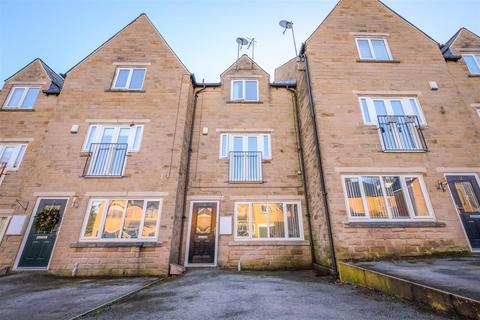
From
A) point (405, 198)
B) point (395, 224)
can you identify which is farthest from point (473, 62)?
point (395, 224)

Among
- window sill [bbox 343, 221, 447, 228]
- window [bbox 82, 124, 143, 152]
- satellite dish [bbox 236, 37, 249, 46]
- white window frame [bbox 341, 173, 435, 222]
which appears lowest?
window sill [bbox 343, 221, 447, 228]

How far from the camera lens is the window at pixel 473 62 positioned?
1101cm

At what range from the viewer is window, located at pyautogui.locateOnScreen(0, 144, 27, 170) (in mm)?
10167

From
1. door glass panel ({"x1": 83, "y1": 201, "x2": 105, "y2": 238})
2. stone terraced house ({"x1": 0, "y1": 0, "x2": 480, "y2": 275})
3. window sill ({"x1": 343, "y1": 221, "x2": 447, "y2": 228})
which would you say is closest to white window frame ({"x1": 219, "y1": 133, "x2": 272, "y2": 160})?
stone terraced house ({"x1": 0, "y1": 0, "x2": 480, "y2": 275})

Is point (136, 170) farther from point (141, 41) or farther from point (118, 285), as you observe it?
point (141, 41)

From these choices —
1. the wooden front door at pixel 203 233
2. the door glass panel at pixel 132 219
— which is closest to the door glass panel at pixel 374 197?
the wooden front door at pixel 203 233

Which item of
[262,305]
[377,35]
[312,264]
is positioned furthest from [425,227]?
[377,35]

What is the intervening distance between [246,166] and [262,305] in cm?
679

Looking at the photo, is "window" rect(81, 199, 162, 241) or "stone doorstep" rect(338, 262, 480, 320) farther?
"window" rect(81, 199, 162, 241)

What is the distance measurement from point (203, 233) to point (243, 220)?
1771 mm

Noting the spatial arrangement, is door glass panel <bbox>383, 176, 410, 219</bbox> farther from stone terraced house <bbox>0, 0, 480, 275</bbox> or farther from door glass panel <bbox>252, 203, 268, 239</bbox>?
door glass panel <bbox>252, 203, 268, 239</bbox>

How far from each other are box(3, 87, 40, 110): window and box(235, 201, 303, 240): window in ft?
40.2

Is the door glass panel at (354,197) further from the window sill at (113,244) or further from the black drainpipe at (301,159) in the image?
the window sill at (113,244)

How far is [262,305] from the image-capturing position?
12.2 feet
